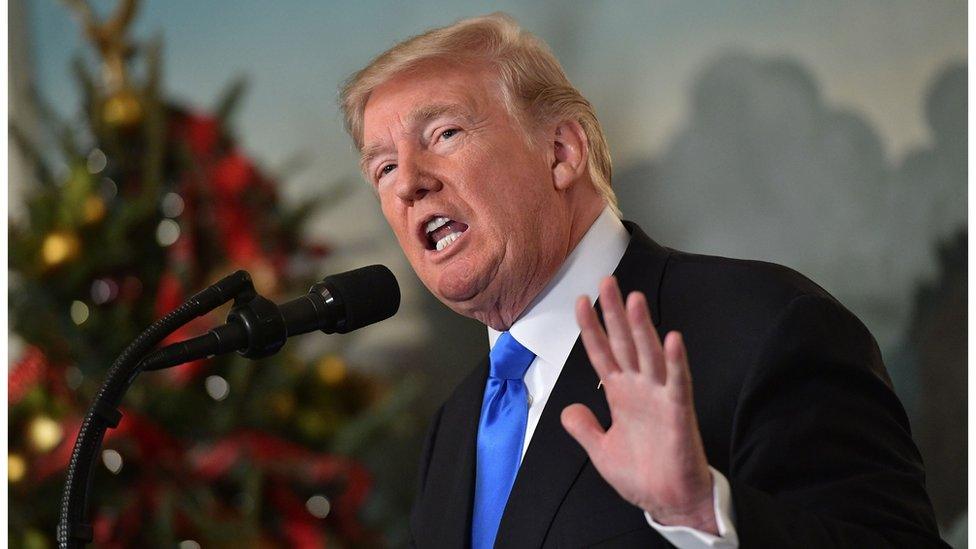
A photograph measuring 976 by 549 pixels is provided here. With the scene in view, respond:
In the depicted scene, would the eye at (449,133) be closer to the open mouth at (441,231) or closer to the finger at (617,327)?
the open mouth at (441,231)

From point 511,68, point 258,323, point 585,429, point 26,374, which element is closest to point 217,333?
point 258,323

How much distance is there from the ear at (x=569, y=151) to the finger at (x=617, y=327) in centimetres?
73

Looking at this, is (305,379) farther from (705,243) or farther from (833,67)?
(833,67)

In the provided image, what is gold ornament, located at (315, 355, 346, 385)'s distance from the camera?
2.95 meters

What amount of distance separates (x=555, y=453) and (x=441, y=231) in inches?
15.8

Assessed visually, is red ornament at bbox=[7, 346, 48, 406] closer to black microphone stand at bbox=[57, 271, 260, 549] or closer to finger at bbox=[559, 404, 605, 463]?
black microphone stand at bbox=[57, 271, 260, 549]

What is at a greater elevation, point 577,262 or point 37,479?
point 577,262

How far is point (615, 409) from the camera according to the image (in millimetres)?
1096

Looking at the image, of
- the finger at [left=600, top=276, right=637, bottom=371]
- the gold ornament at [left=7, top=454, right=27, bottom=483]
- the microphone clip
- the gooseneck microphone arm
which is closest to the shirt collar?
the gooseneck microphone arm

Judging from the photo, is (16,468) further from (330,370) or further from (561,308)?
(561,308)

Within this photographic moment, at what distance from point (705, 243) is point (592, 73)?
1.87ft

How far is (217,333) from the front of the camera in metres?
1.27

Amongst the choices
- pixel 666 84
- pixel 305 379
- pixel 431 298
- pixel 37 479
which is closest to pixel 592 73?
pixel 666 84

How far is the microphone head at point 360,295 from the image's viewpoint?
1.39 meters
